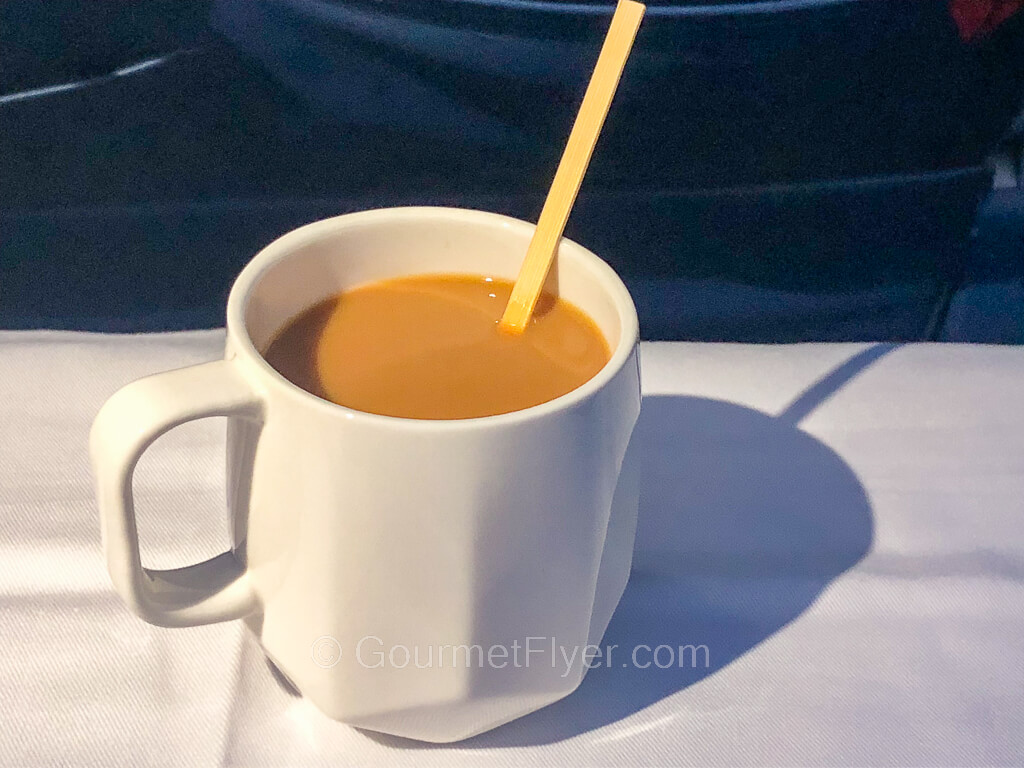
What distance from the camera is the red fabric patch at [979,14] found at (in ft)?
1.68

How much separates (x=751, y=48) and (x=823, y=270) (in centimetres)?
16

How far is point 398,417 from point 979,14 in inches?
17.7

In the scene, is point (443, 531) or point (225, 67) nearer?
point (443, 531)

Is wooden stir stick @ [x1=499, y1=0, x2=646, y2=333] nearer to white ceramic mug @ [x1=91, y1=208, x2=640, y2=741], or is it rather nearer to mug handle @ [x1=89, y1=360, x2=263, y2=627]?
white ceramic mug @ [x1=91, y1=208, x2=640, y2=741]

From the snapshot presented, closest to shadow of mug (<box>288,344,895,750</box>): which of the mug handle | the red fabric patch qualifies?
the mug handle

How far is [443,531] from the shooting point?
0.85 ft

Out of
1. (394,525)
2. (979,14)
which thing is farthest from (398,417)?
Answer: (979,14)

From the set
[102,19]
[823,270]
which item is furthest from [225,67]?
[823,270]

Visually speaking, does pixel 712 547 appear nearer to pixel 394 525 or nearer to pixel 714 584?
pixel 714 584

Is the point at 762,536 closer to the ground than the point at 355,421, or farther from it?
closer to the ground

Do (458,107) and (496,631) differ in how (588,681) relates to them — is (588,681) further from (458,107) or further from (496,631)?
(458,107)

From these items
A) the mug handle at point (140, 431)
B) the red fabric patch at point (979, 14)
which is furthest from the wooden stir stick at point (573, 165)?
the red fabric patch at point (979, 14)

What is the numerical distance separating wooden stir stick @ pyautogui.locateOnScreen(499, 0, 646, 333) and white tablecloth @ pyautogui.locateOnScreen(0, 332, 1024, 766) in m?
0.15

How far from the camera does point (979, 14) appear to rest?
519 millimetres
